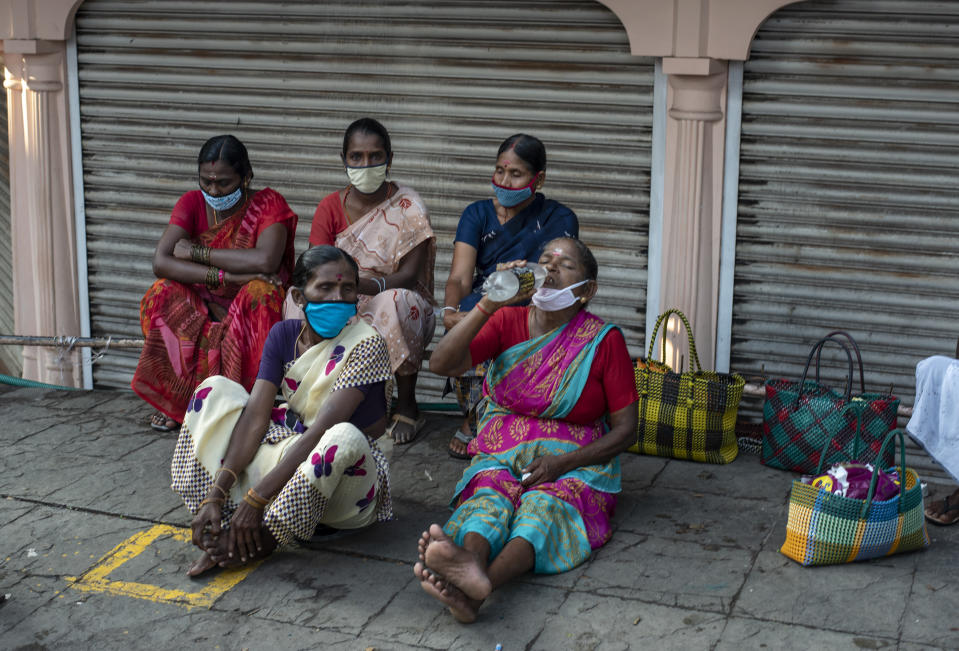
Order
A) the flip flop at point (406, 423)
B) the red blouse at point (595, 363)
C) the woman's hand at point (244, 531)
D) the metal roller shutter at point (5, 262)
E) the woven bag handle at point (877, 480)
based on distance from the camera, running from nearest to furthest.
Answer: the woven bag handle at point (877, 480) < the woman's hand at point (244, 531) < the red blouse at point (595, 363) < the flip flop at point (406, 423) < the metal roller shutter at point (5, 262)

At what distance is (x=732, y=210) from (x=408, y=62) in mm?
1968

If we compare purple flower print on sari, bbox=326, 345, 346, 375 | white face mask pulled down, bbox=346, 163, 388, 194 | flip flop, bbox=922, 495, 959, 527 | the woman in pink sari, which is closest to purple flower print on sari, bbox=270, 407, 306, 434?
purple flower print on sari, bbox=326, 345, 346, 375

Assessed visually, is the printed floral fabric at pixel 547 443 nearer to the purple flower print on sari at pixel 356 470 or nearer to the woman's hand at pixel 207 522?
the purple flower print on sari at pixel 356 470

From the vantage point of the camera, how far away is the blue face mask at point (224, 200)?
17.6 feet

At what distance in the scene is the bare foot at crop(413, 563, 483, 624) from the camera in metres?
3.48

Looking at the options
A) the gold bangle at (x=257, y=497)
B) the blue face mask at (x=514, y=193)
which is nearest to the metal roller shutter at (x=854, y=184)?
the blue face mask at (x=514, y=193)

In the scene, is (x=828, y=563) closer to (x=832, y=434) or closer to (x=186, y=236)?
(x=832, y=434)

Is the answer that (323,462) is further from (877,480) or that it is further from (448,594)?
(877,480)

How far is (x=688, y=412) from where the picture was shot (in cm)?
505

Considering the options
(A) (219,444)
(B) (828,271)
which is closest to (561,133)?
(B) (828,271)

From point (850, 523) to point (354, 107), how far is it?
3702 millimetres

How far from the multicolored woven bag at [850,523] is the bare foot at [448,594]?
3.98ft

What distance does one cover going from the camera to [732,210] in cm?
559

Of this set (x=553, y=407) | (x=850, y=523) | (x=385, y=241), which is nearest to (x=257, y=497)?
(x=553, y=407)
